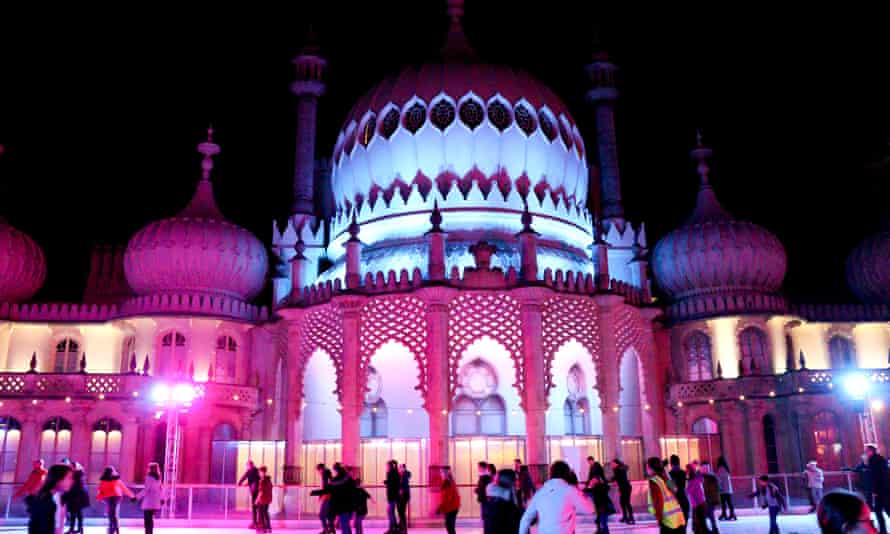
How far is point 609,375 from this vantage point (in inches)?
958

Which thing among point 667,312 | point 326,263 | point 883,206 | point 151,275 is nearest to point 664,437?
point 667,312

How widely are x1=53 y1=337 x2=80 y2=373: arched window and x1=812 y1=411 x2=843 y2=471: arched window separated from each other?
2595 cm

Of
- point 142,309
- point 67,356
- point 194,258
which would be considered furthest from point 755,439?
point 67,356

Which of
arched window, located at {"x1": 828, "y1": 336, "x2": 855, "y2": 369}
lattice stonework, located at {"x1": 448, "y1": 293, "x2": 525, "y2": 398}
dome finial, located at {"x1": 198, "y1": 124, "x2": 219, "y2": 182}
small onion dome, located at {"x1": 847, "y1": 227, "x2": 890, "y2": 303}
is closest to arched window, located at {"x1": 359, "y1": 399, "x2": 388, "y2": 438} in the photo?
lattice stonework, located at {"x1": 448, "y1": 293, "x2": 525, "y2": 398}

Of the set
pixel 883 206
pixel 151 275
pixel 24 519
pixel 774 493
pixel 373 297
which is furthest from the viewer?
pixel 883 206

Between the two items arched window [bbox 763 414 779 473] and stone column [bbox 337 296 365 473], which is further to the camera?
arched window [bbox 763 414 779 473]

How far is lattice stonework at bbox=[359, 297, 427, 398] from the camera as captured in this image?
23625 millimetres

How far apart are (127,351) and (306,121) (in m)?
10.7

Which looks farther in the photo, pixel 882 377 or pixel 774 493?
pixel 882 377

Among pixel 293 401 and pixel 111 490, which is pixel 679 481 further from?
pixel 293 401

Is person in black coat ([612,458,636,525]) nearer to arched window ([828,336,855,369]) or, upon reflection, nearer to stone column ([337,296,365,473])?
stone column ([337,296,365,473])

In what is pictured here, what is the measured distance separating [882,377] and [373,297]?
1771cm

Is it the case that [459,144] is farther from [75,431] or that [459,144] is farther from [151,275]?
[75,431]

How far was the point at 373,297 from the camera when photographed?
24.1 meters
